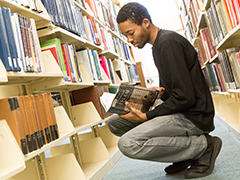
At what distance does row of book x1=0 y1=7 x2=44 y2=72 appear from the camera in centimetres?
113

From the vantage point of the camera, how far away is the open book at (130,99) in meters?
1.41

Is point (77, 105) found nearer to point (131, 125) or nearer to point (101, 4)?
point (131, 125)

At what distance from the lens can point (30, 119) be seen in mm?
1190

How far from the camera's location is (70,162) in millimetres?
1688

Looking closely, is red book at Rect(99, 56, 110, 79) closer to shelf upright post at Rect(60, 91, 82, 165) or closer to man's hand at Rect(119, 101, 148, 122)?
shelf upright post at Rect(60, 91, 82, 165)

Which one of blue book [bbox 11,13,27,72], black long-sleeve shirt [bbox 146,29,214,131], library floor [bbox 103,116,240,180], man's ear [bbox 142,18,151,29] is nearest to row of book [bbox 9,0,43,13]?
blue book [bbox 11,13,27,72]

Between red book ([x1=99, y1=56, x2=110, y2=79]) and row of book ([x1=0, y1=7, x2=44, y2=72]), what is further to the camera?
red book ([x1=99, y1=56, x2=110, y2=79])

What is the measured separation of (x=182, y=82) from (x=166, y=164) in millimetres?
777

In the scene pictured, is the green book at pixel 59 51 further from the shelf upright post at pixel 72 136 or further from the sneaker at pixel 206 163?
the sneaker at pixel 206 163

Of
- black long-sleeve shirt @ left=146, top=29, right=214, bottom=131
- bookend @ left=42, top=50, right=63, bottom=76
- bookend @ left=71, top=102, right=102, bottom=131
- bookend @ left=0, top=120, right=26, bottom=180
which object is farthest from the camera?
bookend @ left=71, top=102, right=102, bottom=131

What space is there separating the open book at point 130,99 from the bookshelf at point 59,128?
0.33 meters

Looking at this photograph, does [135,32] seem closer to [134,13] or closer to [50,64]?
[134,13]

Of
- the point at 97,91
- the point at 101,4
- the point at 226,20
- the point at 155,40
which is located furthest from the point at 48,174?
the point at 101,4

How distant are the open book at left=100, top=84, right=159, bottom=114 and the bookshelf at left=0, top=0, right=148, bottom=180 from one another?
0.33 m
